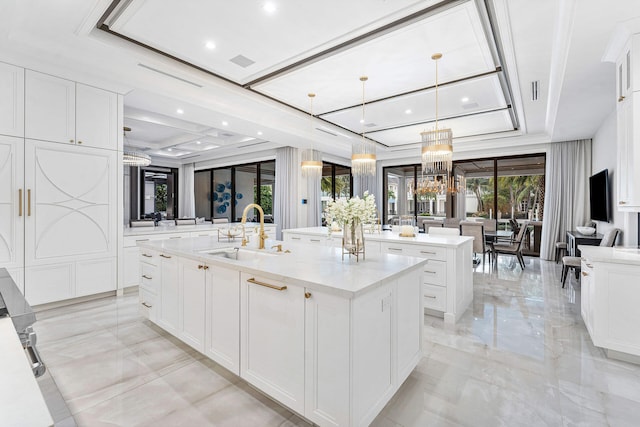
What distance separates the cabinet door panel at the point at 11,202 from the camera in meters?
3.25

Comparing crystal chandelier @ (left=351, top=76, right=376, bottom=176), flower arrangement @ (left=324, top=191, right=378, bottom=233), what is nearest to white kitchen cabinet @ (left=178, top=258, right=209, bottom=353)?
flower arrangement @ (left=324, top=191, right=378, bottom=233)

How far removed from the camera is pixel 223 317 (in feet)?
7.18

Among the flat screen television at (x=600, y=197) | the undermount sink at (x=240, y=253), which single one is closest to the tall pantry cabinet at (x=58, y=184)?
the undermount sink at (x=240, y=253)

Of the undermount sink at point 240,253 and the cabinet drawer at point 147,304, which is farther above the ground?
the undermount sink at point 240,253

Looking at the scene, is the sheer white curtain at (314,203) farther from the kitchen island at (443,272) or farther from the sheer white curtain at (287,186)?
the kitchen island at (443,272)

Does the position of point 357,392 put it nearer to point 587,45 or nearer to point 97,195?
point 587,45

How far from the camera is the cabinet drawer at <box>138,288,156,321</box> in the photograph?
301 centimetres

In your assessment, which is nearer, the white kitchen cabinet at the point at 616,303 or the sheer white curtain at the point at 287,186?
the white kitchen cabinet at the point at 616,303

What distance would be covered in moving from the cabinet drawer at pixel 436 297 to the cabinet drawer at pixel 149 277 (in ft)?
9.38

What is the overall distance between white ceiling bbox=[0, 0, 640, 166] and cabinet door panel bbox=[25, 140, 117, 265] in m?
0.96

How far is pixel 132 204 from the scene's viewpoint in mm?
9242

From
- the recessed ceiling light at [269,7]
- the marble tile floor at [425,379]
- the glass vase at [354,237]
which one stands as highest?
the recessed ceiling light at [269,7]

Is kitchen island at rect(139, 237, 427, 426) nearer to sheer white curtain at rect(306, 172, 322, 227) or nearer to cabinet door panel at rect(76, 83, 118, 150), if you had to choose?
cabinet door panel at rect(76, 83, 118, 150)

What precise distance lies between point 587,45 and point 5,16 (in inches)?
209
